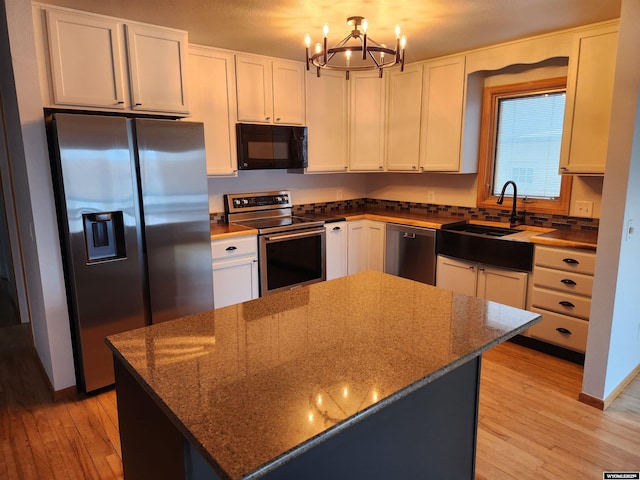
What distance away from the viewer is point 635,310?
2668mm

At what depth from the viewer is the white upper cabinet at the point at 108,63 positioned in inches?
97.3

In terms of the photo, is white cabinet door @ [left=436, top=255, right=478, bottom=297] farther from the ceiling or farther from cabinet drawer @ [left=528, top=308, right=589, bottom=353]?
the ceiling

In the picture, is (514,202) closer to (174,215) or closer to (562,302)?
(562,302)

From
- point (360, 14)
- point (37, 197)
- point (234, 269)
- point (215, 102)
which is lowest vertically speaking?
point (234, 269)

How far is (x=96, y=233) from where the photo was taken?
2.56 m

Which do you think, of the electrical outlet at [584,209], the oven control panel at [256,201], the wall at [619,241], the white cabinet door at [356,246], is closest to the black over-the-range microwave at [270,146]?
the oven control panel at [256,201]

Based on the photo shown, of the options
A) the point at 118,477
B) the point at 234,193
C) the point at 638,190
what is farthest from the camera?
the point at 234,193

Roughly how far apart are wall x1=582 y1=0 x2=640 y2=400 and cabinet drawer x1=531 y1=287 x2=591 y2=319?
0.29 m

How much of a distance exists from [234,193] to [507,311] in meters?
2.89

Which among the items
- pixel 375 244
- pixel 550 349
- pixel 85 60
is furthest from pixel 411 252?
pixel 85 60

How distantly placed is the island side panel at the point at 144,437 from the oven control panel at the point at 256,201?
256 cm

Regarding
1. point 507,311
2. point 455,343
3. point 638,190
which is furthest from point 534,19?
point 455,343

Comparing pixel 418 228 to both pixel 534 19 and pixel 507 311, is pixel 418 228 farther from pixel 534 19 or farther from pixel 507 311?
pixel 507 311

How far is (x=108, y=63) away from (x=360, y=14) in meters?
1.61
